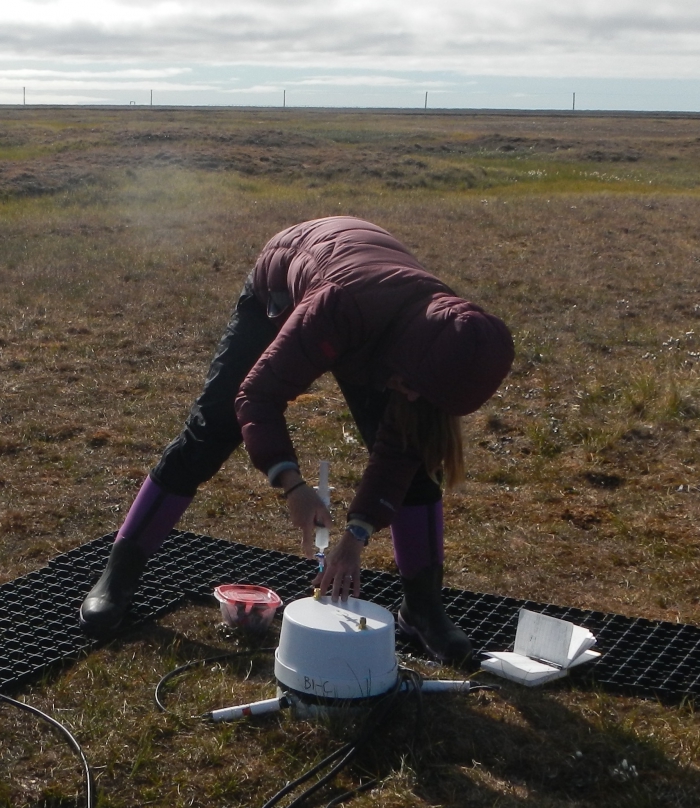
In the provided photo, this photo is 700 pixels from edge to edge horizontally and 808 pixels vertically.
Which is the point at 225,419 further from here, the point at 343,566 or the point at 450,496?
the point at 450,496

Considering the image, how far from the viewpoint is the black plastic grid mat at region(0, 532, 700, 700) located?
113 inches

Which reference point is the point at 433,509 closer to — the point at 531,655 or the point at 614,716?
the point at 531,655

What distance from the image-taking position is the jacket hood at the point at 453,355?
2236 millimetres

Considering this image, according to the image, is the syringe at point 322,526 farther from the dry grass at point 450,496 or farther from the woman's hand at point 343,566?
the dry grass at point 450,496

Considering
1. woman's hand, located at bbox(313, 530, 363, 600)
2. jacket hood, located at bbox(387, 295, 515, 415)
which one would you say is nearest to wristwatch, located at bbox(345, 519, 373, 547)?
woman's hand, located at bbox(313, 530, 363, 600)

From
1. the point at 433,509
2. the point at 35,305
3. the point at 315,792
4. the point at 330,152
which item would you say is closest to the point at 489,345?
the point at 433,509

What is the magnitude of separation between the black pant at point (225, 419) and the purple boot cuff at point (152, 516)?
0.10ft

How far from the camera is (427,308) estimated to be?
2.35 meters

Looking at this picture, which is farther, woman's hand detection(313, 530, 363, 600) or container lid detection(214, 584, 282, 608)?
container lid detection(214, 584, 282, 608)

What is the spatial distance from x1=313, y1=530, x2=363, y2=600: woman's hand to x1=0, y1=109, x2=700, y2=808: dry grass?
348mm

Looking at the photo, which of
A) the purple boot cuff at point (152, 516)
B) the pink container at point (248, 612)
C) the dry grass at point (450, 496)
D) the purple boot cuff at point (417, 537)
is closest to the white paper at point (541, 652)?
the dry grass at point (450, 496)

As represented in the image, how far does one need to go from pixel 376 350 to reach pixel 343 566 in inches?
21.0

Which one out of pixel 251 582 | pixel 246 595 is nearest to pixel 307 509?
pixel 246 595

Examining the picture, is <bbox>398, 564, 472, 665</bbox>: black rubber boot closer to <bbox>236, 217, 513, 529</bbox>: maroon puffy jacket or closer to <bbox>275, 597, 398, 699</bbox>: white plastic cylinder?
<bbox>275, 597, 398, 699</bbox>: white plastic cylinder
